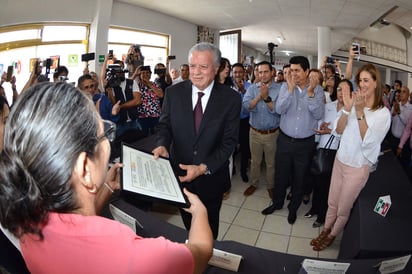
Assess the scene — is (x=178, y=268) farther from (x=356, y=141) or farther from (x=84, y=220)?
(x=356, y=141)

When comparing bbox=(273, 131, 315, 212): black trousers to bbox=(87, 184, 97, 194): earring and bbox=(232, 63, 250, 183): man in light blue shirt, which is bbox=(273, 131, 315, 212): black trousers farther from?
bbox=(87, 184, 97, 194): earring

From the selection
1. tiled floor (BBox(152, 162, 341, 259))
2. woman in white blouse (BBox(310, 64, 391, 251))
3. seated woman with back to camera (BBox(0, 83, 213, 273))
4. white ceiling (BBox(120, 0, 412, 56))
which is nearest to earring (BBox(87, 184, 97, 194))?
seated woman with back to camera (BBox(0, 83, 213, 273))

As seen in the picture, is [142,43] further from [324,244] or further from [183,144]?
[324,244]

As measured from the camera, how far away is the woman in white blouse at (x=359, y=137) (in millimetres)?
2158

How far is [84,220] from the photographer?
2.02 ft

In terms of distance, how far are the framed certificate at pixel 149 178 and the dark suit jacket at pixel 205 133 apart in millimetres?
475

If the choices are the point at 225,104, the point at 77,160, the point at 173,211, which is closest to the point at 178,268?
the point at 77,160

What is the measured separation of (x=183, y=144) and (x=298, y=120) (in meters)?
1.55

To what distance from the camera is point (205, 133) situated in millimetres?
1842

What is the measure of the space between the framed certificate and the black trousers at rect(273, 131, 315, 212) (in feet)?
6.39

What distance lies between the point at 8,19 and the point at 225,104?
5.19m

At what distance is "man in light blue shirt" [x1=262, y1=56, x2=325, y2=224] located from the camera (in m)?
2.93

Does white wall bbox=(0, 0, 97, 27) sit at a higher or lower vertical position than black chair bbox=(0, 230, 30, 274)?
higher

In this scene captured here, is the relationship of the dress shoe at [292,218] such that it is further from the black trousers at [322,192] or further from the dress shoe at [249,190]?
the dress shoe at [249,190]
